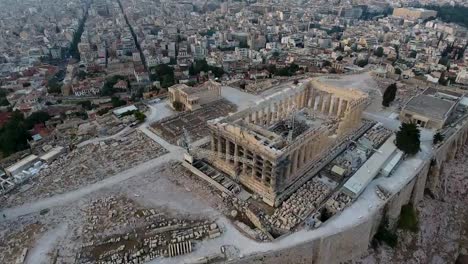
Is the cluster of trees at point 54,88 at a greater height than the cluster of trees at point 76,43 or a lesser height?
lesser

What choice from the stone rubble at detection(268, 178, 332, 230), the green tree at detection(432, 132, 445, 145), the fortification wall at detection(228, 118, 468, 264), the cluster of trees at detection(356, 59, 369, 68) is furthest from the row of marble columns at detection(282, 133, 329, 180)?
the cluster of trees at detection(356, 59, 369, 68)

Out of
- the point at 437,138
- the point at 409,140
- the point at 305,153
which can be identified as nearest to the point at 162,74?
the point at 305,153

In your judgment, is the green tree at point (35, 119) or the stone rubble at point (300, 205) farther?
the green tree at point (35, 119)

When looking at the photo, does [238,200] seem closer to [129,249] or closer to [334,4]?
[129,249]

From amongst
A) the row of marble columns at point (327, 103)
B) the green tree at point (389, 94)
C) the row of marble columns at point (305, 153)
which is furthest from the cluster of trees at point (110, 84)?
the green tree at point (389, 94)

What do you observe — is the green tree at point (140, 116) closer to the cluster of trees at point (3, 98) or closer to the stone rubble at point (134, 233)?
the stone rubble at point (134, 233)

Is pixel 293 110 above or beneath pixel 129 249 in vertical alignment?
above

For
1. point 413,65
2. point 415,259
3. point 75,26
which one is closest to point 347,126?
point 415,259
